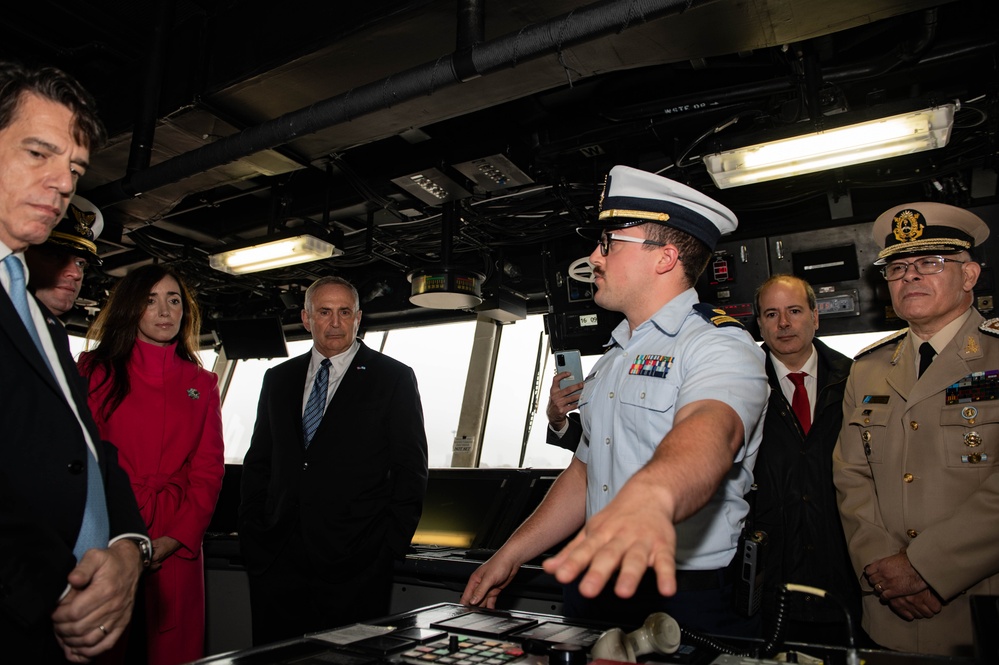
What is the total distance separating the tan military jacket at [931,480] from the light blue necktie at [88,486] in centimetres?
219

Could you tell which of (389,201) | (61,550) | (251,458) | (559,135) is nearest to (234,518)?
(251,458)

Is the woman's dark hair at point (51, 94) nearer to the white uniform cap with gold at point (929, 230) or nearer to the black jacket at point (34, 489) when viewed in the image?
the black jacket at point (34, 489)

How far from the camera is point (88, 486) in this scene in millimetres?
1408

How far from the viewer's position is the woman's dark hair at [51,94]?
137 centimetres

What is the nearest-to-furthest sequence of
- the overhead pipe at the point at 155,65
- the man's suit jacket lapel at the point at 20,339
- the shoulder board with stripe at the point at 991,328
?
the man's suit jacket lapel at the point at 20,339 → the shoulder board with stripe at the point at 991,328 → the overhead pipe at the point at 155,65

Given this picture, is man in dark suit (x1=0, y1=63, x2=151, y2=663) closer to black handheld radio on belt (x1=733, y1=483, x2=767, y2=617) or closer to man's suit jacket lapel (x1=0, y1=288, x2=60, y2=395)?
man's suit jacket lapel (x1=0, y1=288, x2=60, y2=395)

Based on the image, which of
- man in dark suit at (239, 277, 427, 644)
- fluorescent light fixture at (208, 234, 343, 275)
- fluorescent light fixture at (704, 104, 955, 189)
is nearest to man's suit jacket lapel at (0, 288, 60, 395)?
man in dark suit at (239, 277, 427, 644)

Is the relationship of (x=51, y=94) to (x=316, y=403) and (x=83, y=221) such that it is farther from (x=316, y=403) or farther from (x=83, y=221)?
(x=316, y=403)

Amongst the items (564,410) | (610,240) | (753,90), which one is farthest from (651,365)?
(753,90)

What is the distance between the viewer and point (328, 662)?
1.06 m

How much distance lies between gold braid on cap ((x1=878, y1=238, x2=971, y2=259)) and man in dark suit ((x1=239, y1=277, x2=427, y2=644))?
2.06 meters

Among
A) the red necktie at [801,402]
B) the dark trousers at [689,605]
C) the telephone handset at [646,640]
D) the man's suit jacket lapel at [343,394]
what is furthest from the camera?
the man's suit jacket lapel at [343,394]

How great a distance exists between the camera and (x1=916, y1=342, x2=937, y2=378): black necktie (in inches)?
90.9

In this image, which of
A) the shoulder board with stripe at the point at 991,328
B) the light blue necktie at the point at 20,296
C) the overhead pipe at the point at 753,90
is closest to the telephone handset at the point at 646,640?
the light blue necktie at the point at 20,296
